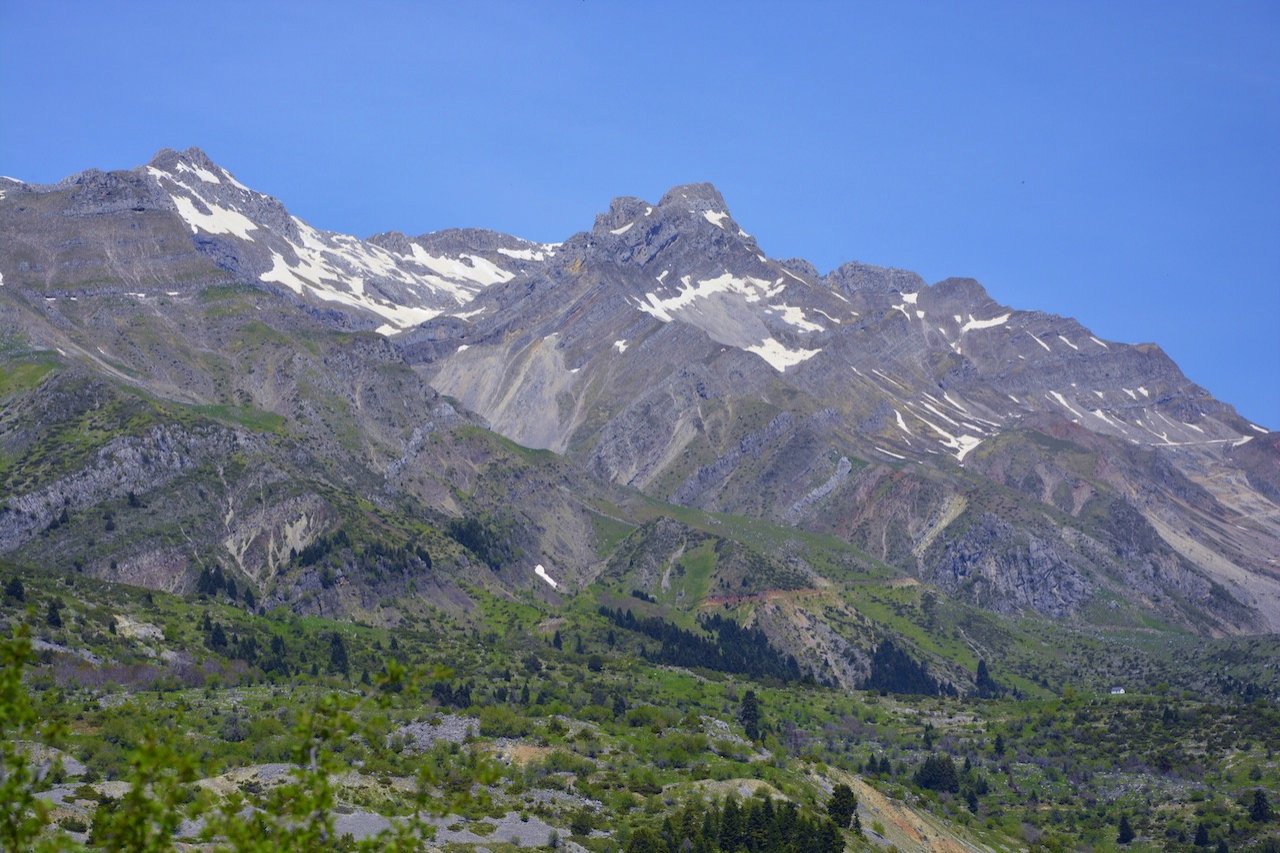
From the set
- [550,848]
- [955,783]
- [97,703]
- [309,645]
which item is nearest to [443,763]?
[550,848]

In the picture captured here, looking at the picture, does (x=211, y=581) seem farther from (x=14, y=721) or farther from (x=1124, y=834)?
(x=14, y=721)

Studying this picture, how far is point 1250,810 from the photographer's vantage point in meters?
121

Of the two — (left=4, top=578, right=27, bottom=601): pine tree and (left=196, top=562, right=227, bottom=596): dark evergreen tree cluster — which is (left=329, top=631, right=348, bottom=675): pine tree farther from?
(left=4, top=578, right=27, bottom=601): pine tree

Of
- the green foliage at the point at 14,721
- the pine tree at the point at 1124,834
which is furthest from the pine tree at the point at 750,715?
the green foliage at the point at 14,721

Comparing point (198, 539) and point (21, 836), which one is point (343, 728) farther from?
point (198, 539)

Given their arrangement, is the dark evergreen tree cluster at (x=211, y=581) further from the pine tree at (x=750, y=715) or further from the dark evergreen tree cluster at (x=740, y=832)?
the dark evergreen tree cluster at (x=740, y=832)

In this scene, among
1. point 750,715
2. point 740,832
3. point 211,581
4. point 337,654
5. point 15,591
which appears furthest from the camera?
point 211,581

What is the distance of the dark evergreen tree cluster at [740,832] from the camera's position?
258 ft

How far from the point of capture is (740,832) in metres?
82.1

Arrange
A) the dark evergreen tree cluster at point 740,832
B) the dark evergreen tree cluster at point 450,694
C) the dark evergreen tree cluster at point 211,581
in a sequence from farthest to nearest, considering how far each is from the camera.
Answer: the dark evergreen tree cluster at point 211,581
the dark evergreen tree cluster at point 450,694
the dark evergreen tree cluster at point 740,832

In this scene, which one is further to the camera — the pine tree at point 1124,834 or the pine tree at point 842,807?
the pine tree at point 1124,834

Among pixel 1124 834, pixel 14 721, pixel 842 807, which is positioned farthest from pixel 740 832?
pixel 14 721

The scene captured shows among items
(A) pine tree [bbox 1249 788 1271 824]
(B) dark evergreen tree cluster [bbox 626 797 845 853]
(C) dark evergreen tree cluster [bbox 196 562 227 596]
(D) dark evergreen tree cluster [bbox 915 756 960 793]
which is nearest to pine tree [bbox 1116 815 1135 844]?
(A) pine tree [bbox 1249 788 1271 824]

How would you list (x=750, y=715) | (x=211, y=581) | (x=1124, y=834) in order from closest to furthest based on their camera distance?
(x=1124, y=834) < (x=750, y=715) < (x=211, y=581)
